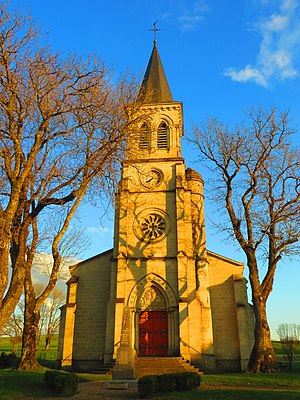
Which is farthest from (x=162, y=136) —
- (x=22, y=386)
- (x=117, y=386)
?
(x=22, y=386)

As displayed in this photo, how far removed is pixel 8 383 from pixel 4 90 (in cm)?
958

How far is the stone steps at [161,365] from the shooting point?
1686cm

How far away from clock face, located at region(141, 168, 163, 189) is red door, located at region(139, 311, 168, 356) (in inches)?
340

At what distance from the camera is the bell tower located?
19.8 m

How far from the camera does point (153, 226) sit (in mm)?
23109

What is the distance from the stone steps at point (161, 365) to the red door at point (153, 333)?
6.77ft

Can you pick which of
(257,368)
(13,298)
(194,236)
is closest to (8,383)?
(13,298)

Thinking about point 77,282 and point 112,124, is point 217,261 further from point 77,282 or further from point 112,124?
point 112,124

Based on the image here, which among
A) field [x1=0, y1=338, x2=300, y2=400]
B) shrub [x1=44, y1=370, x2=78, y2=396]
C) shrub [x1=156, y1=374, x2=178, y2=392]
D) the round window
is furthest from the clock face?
shrub [x1=44, y1=370, x2=78, y2=396]

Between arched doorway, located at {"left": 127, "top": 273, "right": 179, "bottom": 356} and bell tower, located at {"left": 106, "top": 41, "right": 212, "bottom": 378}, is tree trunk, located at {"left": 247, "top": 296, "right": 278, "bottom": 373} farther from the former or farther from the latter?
arched doorway, located at {"left": 127, "top": 273, "right": 179, "bottom": 356}

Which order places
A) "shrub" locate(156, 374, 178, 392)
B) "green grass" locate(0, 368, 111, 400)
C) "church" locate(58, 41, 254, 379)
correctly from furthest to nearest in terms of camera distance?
"church" locate(58, 41, 254, 379)
"shrub" locate(156, 374, 178, 392)
"green grass" locate(0, 368, 111, 400)

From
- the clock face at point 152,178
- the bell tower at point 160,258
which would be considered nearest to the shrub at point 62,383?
the bell tower at point 160,258

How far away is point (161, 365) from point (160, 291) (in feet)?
15.1

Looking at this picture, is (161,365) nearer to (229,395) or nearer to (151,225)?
(229,395)
